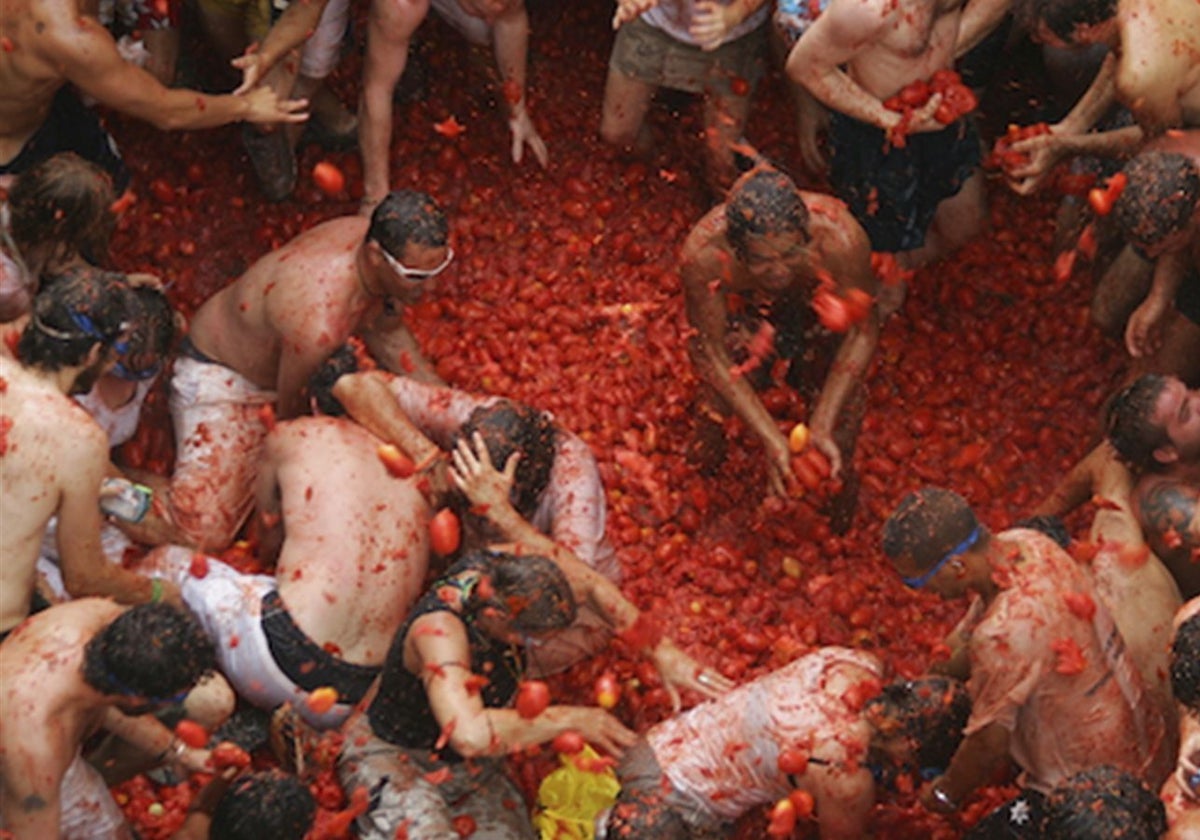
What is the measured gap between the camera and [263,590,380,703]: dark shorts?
6.04m

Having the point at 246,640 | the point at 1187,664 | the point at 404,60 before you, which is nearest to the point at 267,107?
the point at 404,60

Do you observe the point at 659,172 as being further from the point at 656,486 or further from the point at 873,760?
the point at 873,760

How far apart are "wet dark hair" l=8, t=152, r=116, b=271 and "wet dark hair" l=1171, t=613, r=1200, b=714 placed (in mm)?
3481

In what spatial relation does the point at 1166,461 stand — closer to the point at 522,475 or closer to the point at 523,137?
the point at 522,475

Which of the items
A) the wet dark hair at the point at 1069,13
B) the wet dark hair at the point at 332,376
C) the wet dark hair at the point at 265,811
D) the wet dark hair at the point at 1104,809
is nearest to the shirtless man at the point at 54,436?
the wet dark hair at the point at 265,811

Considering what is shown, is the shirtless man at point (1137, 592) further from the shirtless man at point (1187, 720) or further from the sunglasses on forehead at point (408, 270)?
the sunglasses on forehead at point (408, 270)

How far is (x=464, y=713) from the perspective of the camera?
559 centimetres

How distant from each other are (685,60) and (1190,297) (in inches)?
79.4

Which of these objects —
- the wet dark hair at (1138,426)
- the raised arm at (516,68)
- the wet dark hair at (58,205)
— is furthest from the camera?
the raised arm at (516,68)

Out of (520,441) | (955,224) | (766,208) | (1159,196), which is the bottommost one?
(520,441)

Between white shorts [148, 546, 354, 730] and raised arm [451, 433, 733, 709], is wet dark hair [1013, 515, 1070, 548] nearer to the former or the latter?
raised arm [451, 433, 733, 709]

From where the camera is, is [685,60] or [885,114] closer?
[885,114]

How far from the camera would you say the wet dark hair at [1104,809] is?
488 cm

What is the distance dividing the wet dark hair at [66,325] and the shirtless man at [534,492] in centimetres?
101
